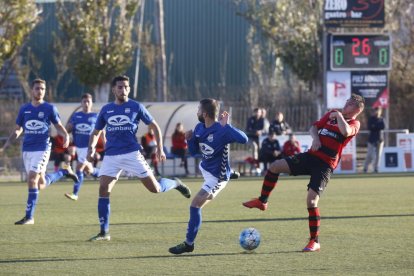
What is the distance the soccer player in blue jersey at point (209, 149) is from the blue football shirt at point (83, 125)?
29.0ft

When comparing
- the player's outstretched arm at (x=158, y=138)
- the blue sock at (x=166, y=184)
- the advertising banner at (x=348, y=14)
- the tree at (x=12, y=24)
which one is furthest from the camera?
the tree at (x=12, y=24)

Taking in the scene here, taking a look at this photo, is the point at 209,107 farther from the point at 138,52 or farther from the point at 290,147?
the point at 138,52

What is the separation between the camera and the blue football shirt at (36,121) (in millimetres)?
14273

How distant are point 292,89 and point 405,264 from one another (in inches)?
1235

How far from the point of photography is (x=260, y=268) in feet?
31.4

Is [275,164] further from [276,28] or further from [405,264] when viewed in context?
[276,28]

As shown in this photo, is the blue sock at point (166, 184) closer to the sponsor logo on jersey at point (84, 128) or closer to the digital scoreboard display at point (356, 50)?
the sponsor logo on jersey at point (84, 128)

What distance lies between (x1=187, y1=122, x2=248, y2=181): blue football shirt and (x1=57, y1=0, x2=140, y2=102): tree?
28.1 m

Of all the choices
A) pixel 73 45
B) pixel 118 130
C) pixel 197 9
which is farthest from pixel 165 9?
pixel 118 130

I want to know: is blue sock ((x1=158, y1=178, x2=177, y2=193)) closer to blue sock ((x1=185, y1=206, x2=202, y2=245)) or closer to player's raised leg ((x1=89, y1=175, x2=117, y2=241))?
player's raised leg ((x1=89, y1=175, x2=117, y2=241))

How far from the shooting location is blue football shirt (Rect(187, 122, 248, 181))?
1071 cm

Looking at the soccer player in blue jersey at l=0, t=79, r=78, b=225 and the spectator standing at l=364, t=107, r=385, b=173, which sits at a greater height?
the soccer player in blue jersey at l=0, t=79, r=78, b=225

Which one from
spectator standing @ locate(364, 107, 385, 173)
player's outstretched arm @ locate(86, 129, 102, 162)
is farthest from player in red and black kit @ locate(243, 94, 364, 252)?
spectator standing @ locate(364, 107, 385, 173)

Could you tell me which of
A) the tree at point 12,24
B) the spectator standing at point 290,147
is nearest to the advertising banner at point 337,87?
the spectator standing at point 290,147
